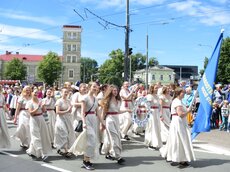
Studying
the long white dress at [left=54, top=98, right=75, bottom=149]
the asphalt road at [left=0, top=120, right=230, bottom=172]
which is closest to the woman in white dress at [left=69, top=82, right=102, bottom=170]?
the asphalt road at [left=0, top=120, right=230, bottom=172]

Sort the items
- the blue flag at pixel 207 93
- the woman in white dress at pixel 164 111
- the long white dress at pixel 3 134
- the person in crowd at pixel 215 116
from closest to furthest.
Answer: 1. the blue flag at pixel 207 93
2. the long white dress at pixel 3 134
3. the woman in white dress at pixel 164 111
4. the person in crowd at pixel 215 116

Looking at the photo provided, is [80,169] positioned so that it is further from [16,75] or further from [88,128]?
[16,75]

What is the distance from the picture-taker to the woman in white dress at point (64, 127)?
10.4m

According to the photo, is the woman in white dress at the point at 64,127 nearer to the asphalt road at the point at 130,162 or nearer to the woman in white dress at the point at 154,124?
the asphalt road at the point at 130,162

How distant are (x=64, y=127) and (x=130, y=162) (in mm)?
2040

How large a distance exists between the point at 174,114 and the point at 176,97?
40 centimetres

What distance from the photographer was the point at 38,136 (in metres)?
10.0

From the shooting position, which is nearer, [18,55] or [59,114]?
[59,114]

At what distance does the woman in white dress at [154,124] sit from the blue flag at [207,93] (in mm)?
1808

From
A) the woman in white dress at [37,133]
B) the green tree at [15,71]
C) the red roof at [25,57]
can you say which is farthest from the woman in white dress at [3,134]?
the red roof at [25,57]

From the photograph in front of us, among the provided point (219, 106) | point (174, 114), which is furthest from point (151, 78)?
point (174, 114)

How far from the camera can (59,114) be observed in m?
10.4

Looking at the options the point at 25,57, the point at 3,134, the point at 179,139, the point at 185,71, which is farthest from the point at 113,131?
the point at 25,57

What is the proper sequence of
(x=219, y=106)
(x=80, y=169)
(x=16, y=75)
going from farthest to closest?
(x=16, y=75), (x=219, y=106), (x=80, y=169)
